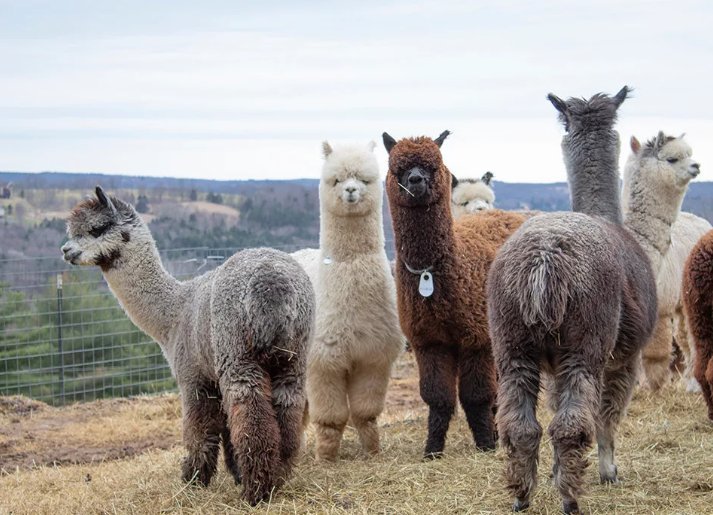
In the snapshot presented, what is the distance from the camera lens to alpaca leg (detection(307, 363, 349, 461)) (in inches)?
305

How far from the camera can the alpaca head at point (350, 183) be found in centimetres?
766

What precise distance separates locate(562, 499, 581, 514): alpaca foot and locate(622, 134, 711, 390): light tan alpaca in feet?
13.9

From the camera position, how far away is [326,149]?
26.4 feet

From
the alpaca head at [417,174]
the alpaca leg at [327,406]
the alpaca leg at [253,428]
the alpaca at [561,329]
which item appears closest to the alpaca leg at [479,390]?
the alpaca leg at [327,406]

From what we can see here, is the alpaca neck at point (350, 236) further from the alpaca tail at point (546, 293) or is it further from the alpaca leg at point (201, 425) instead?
the alpaca tail at point (546, 293)

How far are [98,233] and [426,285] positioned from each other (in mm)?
2232

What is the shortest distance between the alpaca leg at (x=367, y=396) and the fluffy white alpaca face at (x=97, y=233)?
6.49 ft

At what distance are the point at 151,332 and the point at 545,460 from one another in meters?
2.74

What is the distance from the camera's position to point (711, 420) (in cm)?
802

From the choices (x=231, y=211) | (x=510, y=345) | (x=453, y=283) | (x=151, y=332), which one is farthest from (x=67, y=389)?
(x=231, y=211)

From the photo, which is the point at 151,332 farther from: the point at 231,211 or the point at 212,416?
the point at 231,211

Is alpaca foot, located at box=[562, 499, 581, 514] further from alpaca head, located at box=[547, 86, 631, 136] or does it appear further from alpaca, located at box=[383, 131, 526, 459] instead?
alpaca head, located at box=[547, 86, 631, 136]

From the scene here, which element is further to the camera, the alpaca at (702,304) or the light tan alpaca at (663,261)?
the light tan alpaca at (663,261)

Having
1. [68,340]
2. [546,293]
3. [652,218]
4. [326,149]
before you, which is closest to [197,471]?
[546,293]
